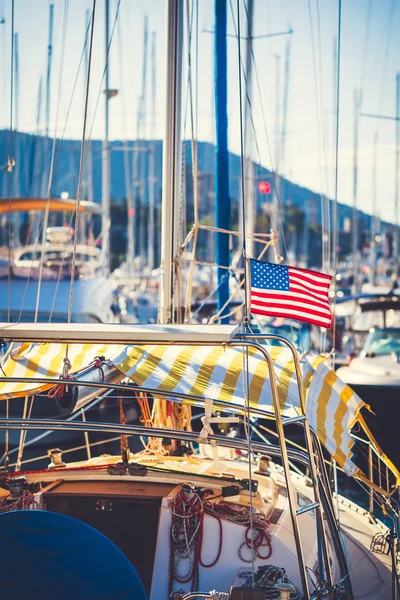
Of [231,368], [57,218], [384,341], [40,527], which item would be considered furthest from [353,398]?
[57,218]

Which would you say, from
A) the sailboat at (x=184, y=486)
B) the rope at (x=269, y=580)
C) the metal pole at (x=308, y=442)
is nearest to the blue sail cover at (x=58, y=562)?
the sailboat at (x=184, y=486)

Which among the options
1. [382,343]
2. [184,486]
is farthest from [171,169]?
[382,343]

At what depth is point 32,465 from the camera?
11.0 meters

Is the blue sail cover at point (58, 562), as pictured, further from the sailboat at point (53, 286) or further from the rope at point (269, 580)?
the sailboat at point (53, 286)

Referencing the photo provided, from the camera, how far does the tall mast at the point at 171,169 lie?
636 cm

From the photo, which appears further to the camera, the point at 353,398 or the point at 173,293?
the point at 173,293

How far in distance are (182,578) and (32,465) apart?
655 cm

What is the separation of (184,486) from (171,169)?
273 centimetres

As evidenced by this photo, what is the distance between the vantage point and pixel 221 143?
9.62 meters

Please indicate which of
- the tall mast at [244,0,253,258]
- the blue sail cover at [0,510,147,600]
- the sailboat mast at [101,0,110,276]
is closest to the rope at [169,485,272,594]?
the blue sail cover at [0,510,147,600]

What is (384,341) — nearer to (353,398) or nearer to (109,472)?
(353,398)

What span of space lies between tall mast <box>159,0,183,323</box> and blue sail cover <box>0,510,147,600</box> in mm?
2881

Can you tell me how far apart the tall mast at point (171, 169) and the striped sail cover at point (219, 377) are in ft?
2.91

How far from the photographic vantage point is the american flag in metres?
5.59
